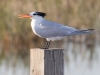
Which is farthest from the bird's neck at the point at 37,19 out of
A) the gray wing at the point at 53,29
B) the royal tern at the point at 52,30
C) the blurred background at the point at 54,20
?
the blurred background at the point at 54,20

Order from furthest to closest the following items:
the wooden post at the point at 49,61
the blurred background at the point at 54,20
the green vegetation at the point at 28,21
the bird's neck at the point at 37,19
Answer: the green vegetation at the point at 28,21 → the blurred background at the point at 54,20 → the bird's neck at the point at 37,19 → the wooden post at the point at 49,61

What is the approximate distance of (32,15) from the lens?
17.9ft

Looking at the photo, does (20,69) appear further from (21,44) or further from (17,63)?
(21,44)

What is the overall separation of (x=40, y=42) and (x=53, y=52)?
642 cm

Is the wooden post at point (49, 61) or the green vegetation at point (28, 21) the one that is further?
the green vegetation at point (28, 21)

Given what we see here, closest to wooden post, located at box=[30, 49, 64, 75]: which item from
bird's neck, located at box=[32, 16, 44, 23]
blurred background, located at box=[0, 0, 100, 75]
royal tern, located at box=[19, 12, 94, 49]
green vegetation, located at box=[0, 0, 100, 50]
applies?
royal tern, located at box=[19, 12, 94, 49]

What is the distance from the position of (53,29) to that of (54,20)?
18.0 ft

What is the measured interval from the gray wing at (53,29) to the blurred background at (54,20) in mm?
4415

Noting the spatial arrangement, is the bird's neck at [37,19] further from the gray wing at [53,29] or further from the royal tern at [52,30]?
the gray wing at [53,29]

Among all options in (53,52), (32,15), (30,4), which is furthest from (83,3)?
(53,52)

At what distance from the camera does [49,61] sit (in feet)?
13.6

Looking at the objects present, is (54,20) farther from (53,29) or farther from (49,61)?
(49,61)

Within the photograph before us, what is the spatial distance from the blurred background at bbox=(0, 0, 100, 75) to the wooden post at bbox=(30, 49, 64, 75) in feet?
17.3

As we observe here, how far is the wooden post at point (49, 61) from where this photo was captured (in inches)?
162
